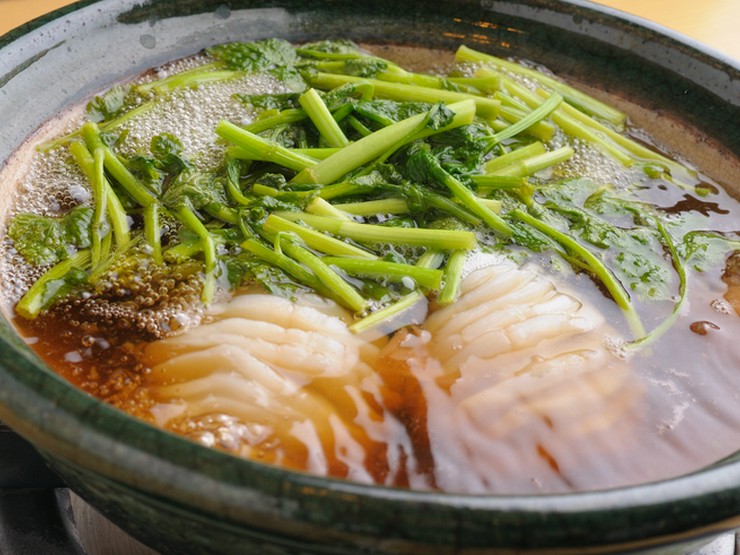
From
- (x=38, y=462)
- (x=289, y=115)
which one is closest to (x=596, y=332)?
(x=289, y=115)

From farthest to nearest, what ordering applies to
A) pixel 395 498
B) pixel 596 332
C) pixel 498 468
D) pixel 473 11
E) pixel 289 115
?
1. pixel 473 11
2. pixel 289 115
3. pixel 596 332
4. pixel 498 468
5. pixel 395 498

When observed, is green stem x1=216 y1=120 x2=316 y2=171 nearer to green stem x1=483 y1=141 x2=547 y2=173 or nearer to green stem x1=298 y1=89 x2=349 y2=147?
green stem x1=298 y1=89 x2=349 y2=147

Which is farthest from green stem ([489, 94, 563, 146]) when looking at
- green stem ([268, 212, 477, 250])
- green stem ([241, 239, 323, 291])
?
green stem ([241, 239, 323, 291])

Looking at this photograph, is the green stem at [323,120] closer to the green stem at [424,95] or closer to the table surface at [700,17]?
the green stem at [424,95]

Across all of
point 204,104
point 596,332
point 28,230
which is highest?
point 204,104

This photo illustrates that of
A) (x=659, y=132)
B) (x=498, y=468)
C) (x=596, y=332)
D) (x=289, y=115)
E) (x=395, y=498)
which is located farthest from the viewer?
(x=659, y=132)

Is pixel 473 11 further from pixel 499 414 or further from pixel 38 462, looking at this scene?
pixel 38 462

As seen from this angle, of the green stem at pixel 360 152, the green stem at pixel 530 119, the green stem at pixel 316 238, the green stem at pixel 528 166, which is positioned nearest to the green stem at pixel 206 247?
the green stem at pixel 316 238
